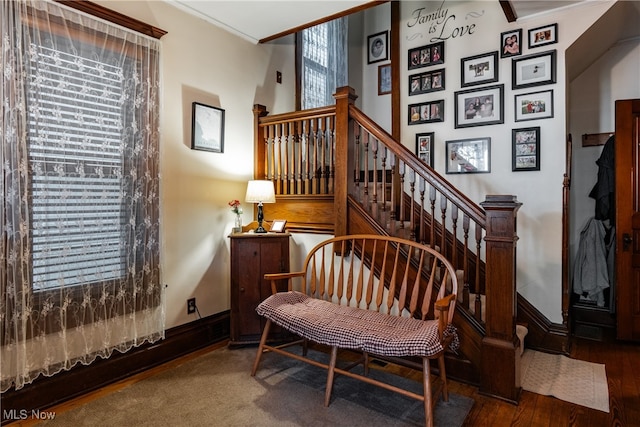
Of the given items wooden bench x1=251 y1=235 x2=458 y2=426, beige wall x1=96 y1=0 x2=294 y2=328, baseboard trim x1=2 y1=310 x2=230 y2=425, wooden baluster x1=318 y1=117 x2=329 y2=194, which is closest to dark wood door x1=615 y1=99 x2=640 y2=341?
wooden bench x1=251 y1=235 x2=458 y2=426

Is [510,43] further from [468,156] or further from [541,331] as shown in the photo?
[541,331]

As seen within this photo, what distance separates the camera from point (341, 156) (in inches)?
110

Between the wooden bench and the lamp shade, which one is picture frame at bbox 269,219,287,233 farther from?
the wooden bench

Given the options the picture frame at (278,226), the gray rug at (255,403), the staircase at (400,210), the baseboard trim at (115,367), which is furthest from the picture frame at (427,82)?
the baseboard trim at (115,367)

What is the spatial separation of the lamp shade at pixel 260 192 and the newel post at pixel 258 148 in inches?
16.6

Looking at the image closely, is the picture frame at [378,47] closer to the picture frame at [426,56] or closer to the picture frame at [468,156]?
the picture frame at [426,56]

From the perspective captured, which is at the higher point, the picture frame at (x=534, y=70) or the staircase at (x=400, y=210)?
the picture frame at (x=534, y=70)

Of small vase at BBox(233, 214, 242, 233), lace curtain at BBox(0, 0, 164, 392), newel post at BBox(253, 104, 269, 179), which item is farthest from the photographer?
newel post at BBox(253, 104, 269, 179)

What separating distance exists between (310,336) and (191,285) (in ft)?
4.20

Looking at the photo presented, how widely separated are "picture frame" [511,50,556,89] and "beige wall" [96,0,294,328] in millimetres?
2319

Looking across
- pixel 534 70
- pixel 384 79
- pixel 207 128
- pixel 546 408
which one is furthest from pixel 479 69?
pixel 546 408

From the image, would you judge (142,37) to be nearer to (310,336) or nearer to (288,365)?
(310,336)

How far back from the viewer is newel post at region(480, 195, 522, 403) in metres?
2.12

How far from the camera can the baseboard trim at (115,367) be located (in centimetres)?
201
